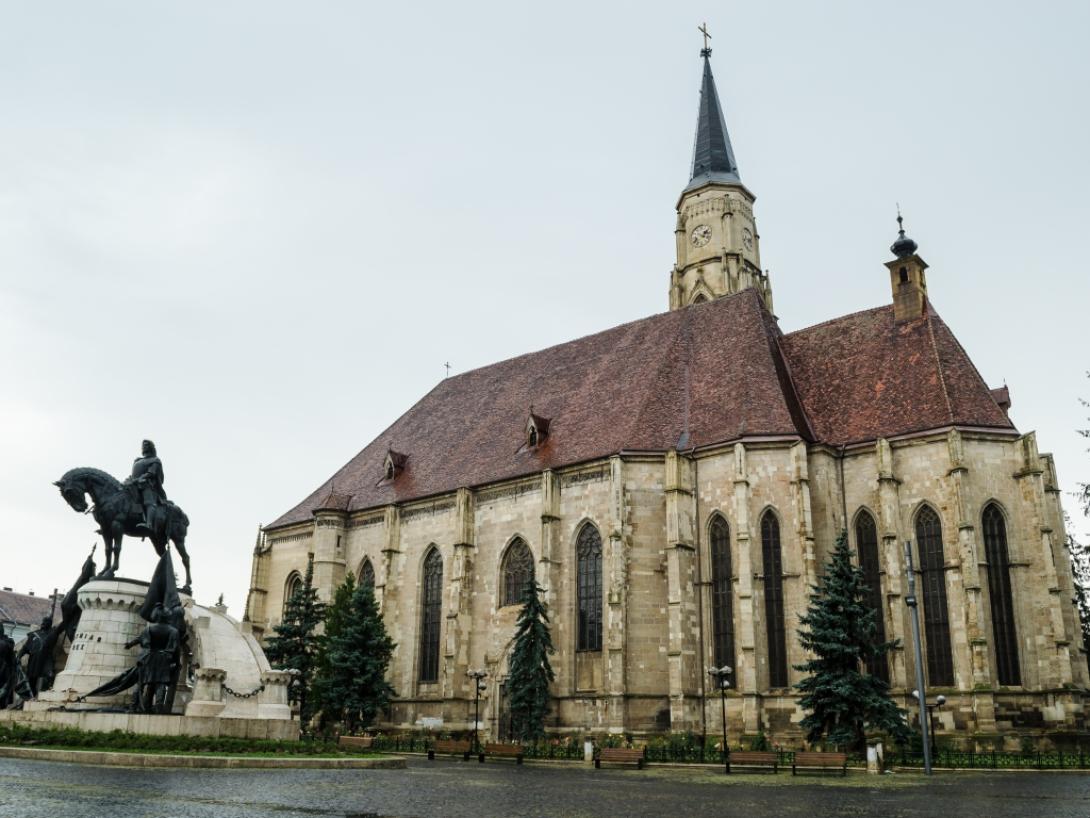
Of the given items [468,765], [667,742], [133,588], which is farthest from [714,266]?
[133,588]

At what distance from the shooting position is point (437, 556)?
40812mm

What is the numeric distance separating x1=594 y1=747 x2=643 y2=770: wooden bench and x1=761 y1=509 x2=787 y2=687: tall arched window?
7.76 metres

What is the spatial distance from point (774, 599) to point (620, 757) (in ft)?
30.6

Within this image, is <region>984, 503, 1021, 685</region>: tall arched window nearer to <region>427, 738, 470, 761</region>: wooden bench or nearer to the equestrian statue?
<region>427, 738, 470, 761</region>: wooden bench

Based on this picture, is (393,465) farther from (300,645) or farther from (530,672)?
(530,672)

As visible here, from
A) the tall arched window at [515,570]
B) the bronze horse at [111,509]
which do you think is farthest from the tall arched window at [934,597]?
the bronze horse at [111,509]

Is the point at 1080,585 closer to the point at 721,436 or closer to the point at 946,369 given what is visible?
the point at 946,369

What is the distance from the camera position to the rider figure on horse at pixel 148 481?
23812 mm

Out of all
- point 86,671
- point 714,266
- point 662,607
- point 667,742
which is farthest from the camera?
point 714,266

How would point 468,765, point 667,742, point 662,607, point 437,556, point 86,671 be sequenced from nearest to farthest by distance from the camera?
point 86,671, point 468,765, point 667,742, point 662,607, point 437,556

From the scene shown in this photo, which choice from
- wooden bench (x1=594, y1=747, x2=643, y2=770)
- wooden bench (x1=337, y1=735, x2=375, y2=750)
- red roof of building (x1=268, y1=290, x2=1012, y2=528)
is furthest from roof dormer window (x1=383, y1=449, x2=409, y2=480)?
wooden bench (x1=594, y1=747, x2=643, y2=770)

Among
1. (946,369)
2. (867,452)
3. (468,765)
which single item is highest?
(946,369)

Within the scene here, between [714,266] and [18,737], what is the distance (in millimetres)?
39306

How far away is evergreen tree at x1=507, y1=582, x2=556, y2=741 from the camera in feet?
105
